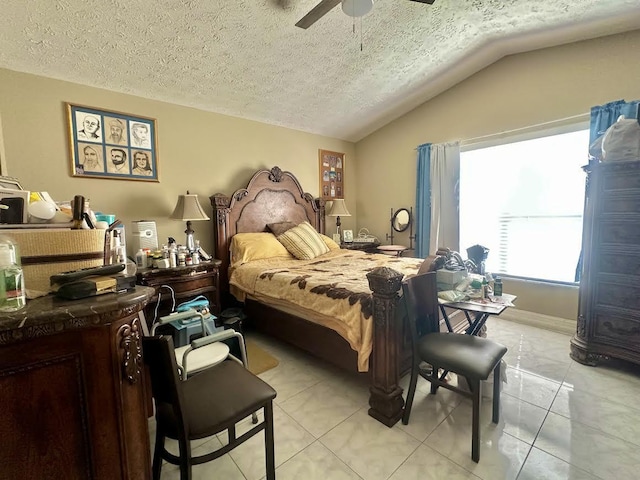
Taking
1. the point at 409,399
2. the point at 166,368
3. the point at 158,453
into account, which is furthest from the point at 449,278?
the point at 158,453

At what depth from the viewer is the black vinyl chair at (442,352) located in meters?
1.47

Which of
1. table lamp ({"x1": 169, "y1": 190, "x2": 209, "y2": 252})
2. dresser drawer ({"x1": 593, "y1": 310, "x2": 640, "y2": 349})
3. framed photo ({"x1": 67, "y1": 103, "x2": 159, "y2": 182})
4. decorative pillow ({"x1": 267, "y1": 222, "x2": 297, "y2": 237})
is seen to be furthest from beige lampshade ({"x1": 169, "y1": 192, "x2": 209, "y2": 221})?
dresser drawer ({"x1": 593, "y1": 310, "x2": 640, "y2": 349})

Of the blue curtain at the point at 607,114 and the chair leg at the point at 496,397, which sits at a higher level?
the blue curtain at the point at 607,114

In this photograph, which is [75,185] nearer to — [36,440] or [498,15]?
[36,440]

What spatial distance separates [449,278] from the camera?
2131 millimetres

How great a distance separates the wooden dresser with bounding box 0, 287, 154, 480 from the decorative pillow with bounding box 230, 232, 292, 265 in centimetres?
222

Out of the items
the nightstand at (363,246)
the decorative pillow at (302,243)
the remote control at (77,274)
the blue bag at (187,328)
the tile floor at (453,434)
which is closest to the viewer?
the remote control at (77,274)

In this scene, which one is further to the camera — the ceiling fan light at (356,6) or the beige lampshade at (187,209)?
the beige lampshade at (187,209)

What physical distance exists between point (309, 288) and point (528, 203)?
286cm

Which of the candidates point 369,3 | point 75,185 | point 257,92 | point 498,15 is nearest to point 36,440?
point 75,185

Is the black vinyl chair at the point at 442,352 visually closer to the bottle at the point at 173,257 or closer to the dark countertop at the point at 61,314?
the dark countertop at the point at 61,314

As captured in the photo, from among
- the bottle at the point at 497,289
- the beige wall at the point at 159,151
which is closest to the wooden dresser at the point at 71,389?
the bottle at the point at 497,289

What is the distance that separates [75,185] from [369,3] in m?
2.82

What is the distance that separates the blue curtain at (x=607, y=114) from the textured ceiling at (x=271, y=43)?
2.18 ft
